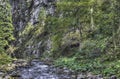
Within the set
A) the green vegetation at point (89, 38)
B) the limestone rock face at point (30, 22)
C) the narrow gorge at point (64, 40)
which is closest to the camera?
the narrow gorge at point (64, 40)

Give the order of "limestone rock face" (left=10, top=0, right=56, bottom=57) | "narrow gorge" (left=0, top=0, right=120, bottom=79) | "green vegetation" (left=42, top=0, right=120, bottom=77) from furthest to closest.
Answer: "limestone rock face" (left=10, top=0, right=56, bottom=57) → "green vegetation" (left=42, top=0, right=120, bottom=77) → "narrow gorge" (left=0, top=0, right=120, bottom=79)

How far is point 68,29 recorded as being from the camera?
55.5 m

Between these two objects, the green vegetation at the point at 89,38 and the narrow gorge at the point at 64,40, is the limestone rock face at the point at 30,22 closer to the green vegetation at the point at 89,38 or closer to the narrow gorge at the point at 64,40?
the narrow gorge at the point at 64,40

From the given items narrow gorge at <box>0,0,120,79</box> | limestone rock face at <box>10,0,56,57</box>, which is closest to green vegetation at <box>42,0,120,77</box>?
narrow gorge at <box>0,0,120,79</box>

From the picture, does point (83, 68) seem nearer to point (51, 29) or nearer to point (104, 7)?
point (104, 7)

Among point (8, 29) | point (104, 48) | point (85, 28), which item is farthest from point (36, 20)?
point (104, 48)

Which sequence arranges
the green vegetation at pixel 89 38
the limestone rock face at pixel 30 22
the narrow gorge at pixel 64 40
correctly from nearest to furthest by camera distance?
the narrow gorge at pixel 64 40
the green vegetation at pixel 89 38
the limestone rock face at pixel 30 22

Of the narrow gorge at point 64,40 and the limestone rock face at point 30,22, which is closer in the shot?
the narrow gorge at point 64,40

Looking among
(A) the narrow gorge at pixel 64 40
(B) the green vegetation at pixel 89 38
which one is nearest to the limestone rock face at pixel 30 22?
(A) the narrow gorge at pixel 64 40

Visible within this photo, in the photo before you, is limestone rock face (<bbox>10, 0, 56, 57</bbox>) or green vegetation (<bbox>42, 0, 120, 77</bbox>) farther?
limestone rock face (<bbox>10, 0, 56, 57</bbox>)

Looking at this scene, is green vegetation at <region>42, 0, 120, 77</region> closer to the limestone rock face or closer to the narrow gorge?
the narrow gorge

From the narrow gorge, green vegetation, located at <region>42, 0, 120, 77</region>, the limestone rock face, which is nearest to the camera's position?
the narrow gorge

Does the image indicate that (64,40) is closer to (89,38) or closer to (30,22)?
(89,38)

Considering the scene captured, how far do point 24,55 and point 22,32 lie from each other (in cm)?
1296
